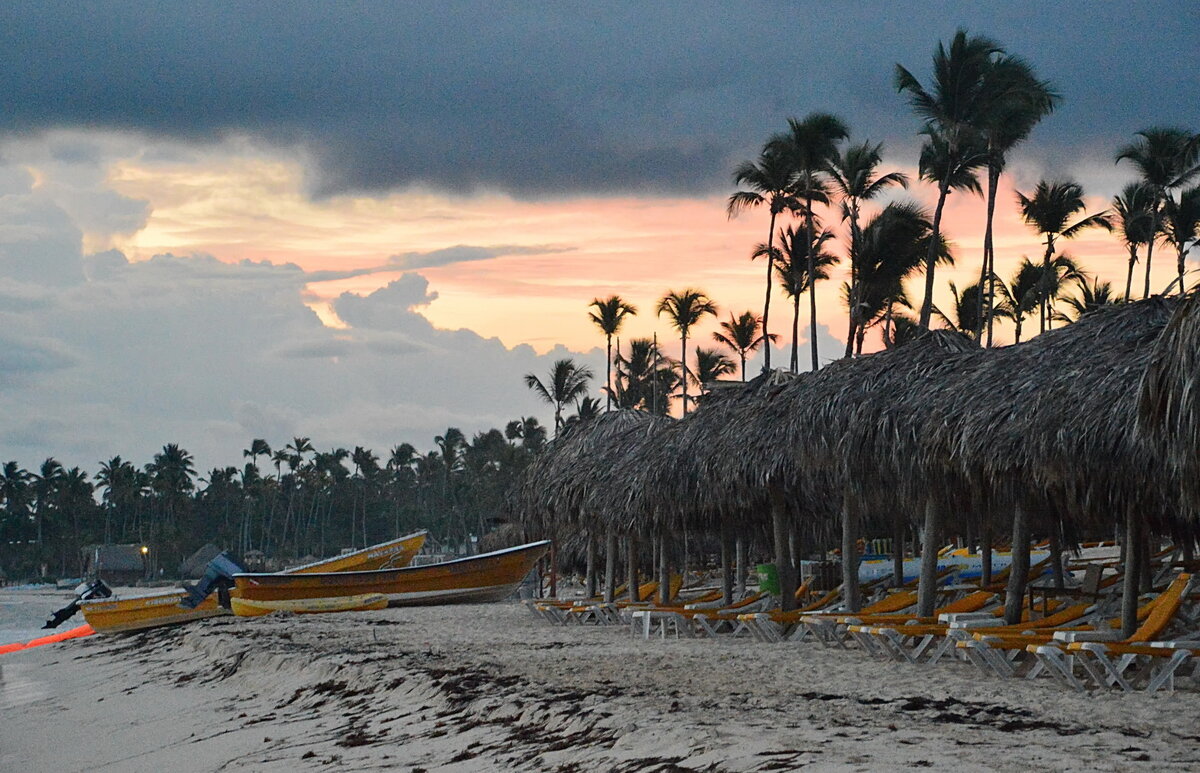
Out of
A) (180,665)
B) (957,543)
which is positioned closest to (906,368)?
(180,665)

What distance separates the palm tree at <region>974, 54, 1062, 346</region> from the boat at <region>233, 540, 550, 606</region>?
1295 centimetres

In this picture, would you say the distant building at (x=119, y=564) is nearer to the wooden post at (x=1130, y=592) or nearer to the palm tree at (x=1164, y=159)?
the palm tree at (x=1164, y=159)

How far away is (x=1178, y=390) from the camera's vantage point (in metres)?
6.95

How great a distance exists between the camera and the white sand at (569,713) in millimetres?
6332

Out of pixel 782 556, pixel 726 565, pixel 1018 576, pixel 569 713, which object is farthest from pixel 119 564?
pixel 569 713

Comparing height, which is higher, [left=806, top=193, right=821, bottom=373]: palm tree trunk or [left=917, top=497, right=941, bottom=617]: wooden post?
[left=806, top=193, right=821, bottom=373]: palm tree trunk

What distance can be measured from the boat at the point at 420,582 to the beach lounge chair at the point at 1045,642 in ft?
Result: 62.0

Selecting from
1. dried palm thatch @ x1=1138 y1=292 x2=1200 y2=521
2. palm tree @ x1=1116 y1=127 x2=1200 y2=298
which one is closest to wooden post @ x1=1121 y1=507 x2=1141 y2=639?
dried palm thatch @ x1=1138 y1=292 x2=1200 y2=521

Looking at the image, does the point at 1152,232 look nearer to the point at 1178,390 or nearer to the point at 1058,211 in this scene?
the point at 1058,211

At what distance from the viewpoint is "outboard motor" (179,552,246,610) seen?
26.0m

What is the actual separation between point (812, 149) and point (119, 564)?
229 feet

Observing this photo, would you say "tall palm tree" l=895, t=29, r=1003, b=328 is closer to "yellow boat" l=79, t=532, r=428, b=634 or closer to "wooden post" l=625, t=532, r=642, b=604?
"wooden post" l=625, t=532, r=642, b=604

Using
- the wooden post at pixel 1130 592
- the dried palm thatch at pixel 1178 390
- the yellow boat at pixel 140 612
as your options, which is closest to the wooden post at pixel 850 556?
the wooden post at pixel 1130 592

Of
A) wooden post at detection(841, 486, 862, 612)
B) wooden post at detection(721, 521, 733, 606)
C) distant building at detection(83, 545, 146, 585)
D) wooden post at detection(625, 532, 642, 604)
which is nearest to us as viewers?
wooden post at detection(841, 486, 862, 612)
